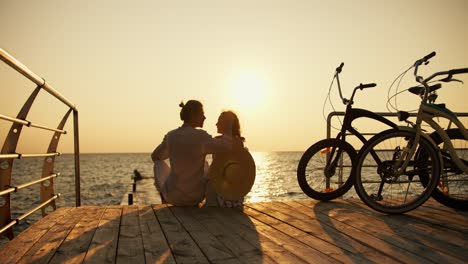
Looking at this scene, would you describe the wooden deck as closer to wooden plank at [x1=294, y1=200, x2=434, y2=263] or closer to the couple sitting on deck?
wooden plank at [x1=294, y1=200, x2=434, y2=263]

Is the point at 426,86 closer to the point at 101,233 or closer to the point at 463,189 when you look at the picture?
the point at 463,189

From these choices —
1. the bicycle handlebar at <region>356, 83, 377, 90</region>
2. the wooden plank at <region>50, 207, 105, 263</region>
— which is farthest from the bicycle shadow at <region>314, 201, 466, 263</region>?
the wooden plank at <region>50, 207, 105, 263</region>

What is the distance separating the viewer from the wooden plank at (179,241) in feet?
7.62

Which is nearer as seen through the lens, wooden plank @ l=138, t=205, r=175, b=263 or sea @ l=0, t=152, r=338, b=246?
wooden plank @ l=138, t=205, r=175, b=263

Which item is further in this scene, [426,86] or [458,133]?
[458,133]

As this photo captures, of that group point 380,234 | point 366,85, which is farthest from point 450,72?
point 380,234

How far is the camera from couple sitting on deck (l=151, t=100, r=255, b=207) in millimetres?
3898

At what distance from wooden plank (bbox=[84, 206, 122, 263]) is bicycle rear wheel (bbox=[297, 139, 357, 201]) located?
7.10ft

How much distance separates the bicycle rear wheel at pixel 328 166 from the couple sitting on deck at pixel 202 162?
31.7 inches

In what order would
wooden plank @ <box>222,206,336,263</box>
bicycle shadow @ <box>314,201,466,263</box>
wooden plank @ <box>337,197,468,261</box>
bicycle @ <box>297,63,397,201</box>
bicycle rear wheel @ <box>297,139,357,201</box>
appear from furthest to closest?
bicycle rear wheel @ <box>297,139,357,201</box> → bicycle @ <box>297,63,397,201</box> → wooden plank @ <box>337,197,468,261</box> → bicycle shadow @ <box>314,201,466,263</box> → wooden plank @ <box>222,206,336,263</box>

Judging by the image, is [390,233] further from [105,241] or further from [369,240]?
[105,241]

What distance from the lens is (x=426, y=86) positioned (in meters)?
3.63

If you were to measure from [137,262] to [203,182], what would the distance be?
6.00 feet

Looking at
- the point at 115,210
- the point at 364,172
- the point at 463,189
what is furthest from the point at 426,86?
the point at 115,210
